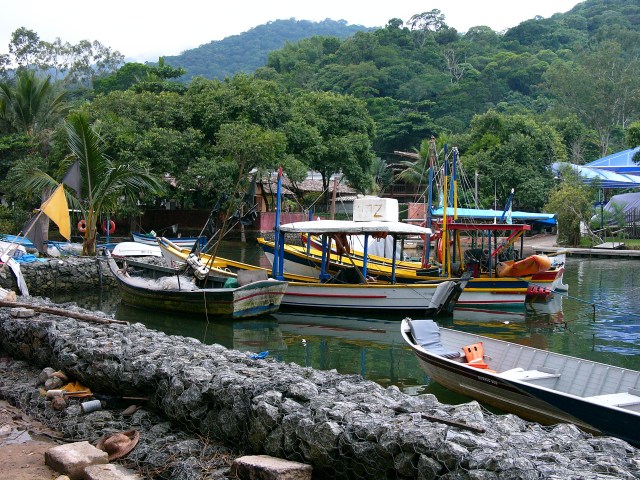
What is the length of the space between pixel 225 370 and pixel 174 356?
1056 millimetres

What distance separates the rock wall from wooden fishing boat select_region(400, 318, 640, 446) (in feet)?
47.0

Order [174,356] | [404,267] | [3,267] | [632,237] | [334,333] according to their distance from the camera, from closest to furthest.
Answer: [174,356], [334,333], [3,267], [404,267], [632,237]

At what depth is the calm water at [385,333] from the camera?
13664 millimetres

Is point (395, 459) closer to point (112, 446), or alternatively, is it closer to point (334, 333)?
point (112, 446)

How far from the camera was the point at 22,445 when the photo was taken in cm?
725

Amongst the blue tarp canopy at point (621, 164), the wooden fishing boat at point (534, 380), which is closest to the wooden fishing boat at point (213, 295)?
the wooden fishing boat at point (534, 380)

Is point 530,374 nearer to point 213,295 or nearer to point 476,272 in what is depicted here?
point 213,295

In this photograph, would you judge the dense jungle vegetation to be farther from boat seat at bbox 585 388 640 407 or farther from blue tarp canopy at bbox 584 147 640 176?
boat seat at bbox 585 388 640 407

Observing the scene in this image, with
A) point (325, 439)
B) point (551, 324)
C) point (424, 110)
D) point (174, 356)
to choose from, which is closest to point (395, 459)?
point (325, 439)

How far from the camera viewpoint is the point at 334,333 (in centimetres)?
1677

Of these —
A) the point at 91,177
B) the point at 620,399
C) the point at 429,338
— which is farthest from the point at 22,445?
the point at 91,177

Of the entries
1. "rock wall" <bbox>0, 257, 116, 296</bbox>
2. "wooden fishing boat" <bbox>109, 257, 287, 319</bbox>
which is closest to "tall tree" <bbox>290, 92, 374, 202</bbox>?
"rock wall" <bbox>0, 257, 116, 296</bbox>

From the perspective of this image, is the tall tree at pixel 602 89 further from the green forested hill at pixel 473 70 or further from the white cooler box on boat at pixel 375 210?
the white cooler box on boat at pixel 375 210

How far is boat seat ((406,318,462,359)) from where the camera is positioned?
35.3 ft
